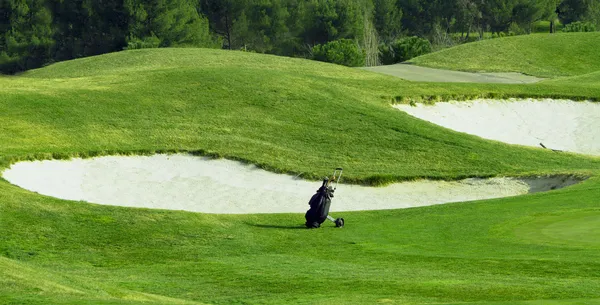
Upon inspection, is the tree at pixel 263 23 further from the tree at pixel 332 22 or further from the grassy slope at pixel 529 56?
the grassy slope at pixel 529 56

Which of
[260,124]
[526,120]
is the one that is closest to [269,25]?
[526,120]

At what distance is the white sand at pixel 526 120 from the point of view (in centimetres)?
4450

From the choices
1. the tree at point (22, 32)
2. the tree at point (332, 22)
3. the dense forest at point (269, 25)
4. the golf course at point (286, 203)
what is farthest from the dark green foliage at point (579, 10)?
the golf course at point (286, 203)

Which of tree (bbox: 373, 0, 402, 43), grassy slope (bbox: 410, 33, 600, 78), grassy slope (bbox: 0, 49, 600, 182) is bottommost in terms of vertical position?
A: tree (bbox: 373, 0, 402, 43)

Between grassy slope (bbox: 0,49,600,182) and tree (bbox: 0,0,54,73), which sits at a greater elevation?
grassy slope (bbox: 0,49,600,182)

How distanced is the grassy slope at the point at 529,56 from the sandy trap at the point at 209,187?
97.7 feet

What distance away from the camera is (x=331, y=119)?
41938mm

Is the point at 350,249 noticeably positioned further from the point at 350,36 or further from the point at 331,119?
the point at 350,36

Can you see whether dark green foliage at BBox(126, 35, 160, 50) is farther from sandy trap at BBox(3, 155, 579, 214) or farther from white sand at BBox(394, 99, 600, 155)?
sandy trap at BBox(3, 155, 579, 214)

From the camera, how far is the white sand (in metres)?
44.5

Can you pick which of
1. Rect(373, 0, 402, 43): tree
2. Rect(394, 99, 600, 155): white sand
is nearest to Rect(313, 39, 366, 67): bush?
Rect(373, 0, 402, 43): tree

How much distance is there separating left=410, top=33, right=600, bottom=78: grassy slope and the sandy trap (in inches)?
1172

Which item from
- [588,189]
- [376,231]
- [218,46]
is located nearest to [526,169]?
[588,189]

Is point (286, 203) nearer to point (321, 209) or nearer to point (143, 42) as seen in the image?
point (321, 209)
